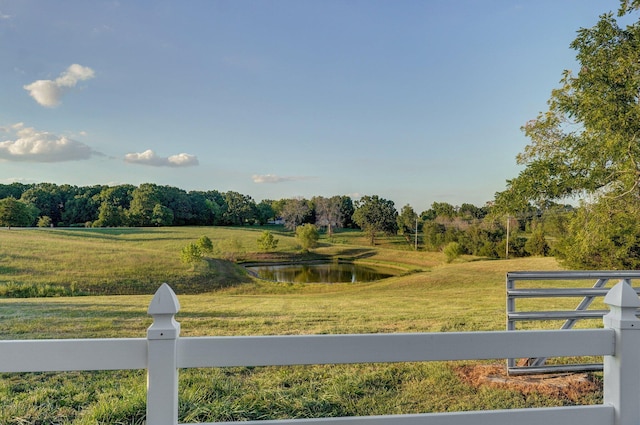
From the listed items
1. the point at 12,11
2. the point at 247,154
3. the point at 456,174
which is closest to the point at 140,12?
the point at 12,11

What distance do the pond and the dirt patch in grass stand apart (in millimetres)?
8130

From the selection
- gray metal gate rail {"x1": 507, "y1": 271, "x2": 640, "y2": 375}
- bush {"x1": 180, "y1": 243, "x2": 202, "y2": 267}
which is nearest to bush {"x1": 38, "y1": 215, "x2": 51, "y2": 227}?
bush {"x1": 180, "y1": 243, "x2": 202, "y2": 267}

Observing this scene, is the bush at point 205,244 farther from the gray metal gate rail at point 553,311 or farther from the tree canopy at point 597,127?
the gray metal gate rail at point 553,311

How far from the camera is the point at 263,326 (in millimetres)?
5285

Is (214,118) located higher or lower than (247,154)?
higher

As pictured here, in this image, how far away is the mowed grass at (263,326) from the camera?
2618 millimetres

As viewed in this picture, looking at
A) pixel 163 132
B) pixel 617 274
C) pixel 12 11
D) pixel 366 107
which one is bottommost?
pixel 617 274

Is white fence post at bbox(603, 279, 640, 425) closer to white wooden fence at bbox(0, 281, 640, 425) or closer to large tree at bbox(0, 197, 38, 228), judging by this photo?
white wooden fence at bbox(0, 281, 640, 425)

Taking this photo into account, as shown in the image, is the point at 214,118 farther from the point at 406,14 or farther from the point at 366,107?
the point at 406,14

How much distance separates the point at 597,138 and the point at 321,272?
776 cm

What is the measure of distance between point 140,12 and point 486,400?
9414mm

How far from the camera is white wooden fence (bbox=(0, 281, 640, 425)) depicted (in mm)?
1104

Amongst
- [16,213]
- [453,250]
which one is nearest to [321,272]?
[453,250]

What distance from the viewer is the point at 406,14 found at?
820 cm
